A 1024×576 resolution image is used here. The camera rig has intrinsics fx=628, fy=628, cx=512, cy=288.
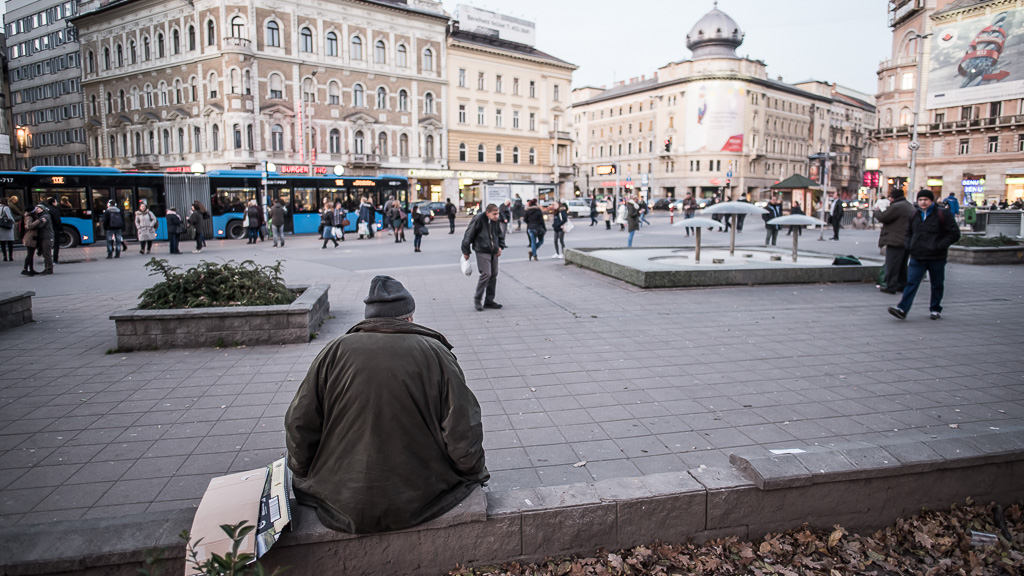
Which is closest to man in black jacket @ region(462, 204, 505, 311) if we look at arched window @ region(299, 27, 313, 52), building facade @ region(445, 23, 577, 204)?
arched window @ region(299, 27, 313, 52)

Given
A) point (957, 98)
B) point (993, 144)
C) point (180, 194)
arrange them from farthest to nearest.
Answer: point (993, 144) → point (180, 194) → point (957, 98)

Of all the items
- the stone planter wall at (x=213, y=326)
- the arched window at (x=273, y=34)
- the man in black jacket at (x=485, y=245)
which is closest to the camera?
the stone planter wall at (x=213, y=326)

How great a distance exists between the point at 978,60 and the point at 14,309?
105ft

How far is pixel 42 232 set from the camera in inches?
549

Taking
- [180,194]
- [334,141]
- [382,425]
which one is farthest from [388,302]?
[334,141]

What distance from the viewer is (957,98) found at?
2600 cm

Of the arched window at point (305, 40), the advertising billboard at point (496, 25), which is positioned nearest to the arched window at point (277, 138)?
the arched window at point (305, 40)

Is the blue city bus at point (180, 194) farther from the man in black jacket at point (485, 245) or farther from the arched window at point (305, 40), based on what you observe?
the arched window at point (305, 40)

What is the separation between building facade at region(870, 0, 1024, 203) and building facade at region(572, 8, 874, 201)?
53.0ft

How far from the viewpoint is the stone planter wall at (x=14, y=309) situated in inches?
331

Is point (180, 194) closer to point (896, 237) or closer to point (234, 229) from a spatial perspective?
point (234, 229)

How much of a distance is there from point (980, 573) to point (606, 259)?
10.9m

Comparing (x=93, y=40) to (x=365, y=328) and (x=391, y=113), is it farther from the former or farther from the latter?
(x=365, y=328)

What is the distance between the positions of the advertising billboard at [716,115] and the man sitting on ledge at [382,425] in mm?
87047
